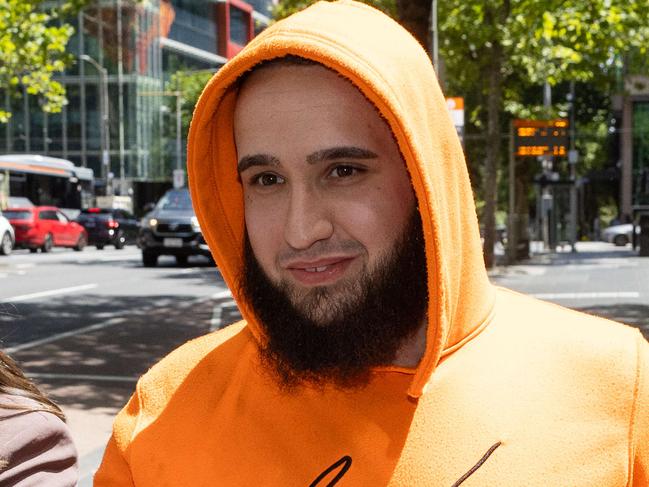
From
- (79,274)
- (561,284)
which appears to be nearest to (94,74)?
(79,274)

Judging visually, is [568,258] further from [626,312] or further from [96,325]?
[96,325]

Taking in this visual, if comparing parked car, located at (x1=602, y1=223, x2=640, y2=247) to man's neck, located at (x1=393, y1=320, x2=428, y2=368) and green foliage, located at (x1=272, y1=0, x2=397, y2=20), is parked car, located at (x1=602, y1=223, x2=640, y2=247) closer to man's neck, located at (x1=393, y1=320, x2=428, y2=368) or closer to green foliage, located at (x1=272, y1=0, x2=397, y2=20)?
green foliage, located at (x1=272, y1=0, x2=397, y2=20)

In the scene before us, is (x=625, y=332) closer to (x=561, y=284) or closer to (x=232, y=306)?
(x=232, y=306)

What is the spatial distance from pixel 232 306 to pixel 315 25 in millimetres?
13376

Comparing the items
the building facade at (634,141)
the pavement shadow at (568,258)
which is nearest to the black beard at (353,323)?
the pavement shadow at (568,258)

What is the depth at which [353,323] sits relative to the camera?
169 centimetres

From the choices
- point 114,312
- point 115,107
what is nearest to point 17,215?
point 114,312

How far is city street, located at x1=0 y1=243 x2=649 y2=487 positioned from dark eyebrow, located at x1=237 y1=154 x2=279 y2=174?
1321mm

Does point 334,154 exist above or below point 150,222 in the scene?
above

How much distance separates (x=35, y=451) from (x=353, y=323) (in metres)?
0.69

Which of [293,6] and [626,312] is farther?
[293,6]

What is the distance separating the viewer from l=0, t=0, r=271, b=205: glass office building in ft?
193

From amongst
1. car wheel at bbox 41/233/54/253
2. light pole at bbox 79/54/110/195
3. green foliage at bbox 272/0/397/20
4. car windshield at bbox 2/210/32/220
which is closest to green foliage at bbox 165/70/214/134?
light pole at bbox 79/54/110/195

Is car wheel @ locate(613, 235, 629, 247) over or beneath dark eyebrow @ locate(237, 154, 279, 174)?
beneath
